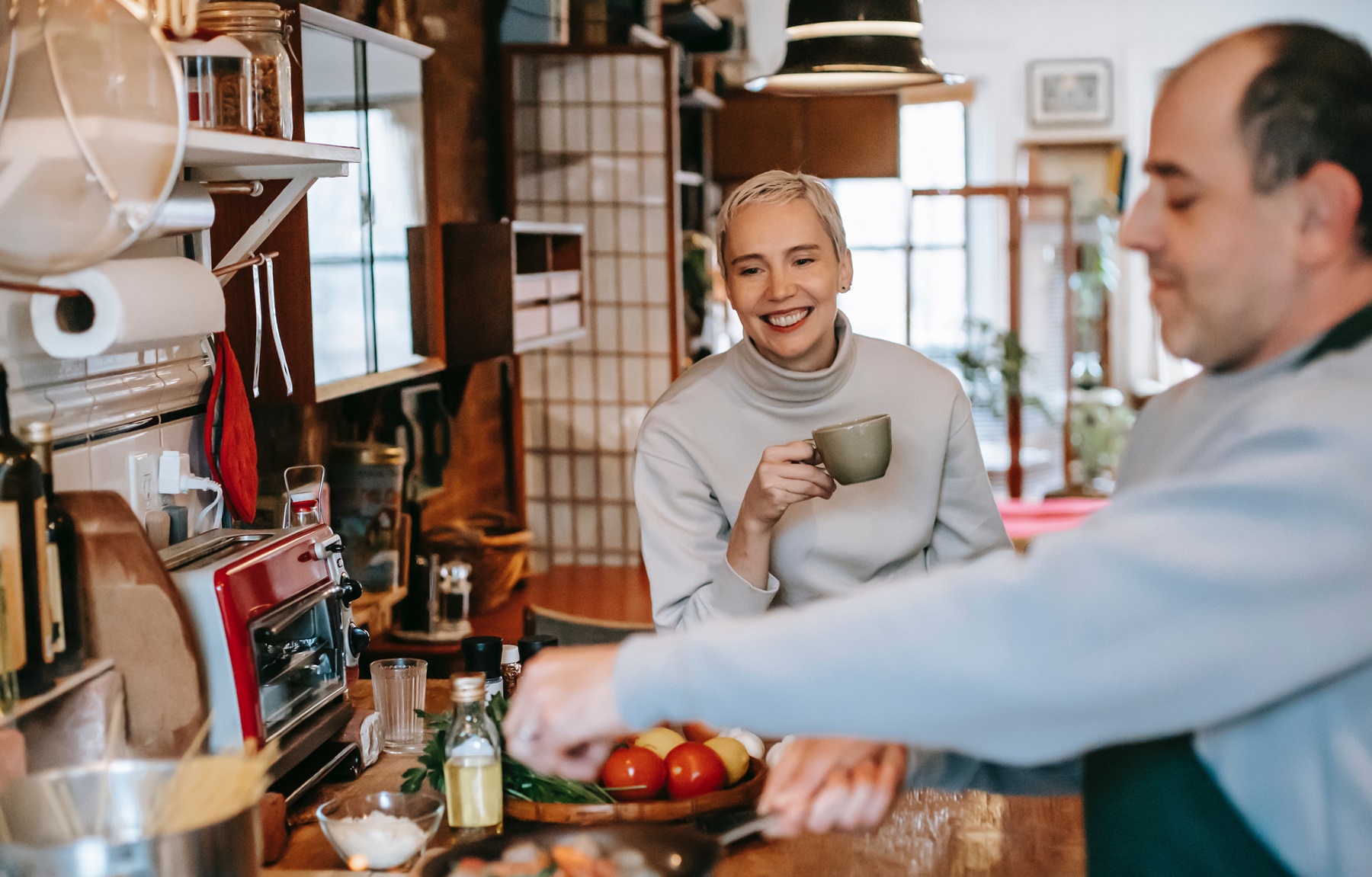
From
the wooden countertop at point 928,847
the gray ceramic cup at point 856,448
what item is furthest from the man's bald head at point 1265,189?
the gray ceramic cup at point 856,448

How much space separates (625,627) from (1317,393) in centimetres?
164

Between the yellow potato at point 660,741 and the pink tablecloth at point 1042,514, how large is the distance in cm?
360

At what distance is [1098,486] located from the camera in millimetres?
7570

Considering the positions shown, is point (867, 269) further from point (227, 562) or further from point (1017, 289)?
point (227, 562)

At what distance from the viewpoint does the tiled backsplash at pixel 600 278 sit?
163 inches

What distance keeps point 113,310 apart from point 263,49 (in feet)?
1.54

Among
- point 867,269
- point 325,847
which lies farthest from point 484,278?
point 867,269

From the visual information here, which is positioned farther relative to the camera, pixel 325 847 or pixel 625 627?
pixel 625 627

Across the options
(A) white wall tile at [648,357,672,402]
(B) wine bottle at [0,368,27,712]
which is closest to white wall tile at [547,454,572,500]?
(A) white wall tile at [648,357,672,402]

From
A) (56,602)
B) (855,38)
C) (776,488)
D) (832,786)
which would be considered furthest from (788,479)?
(855,38)

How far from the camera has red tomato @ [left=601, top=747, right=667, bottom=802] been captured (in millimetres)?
1511

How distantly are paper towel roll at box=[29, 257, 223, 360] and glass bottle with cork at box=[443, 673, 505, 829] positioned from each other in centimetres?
57

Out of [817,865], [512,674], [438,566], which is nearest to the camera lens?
[817,865]

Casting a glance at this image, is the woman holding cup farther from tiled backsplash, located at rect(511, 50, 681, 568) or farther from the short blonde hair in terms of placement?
tiled backsplash, located at rect(511, 50, 681, 568)
